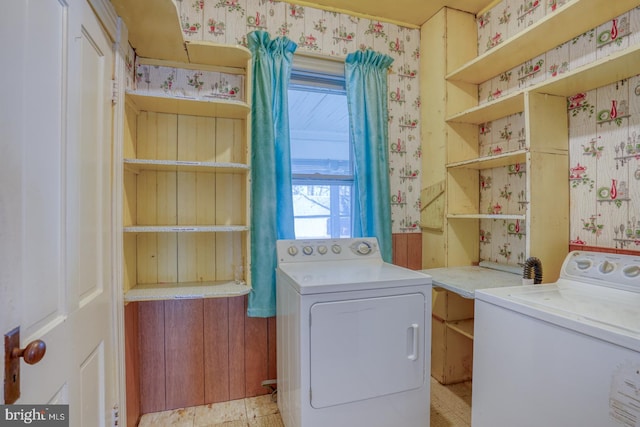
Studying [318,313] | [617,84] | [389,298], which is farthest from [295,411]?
[617,84]

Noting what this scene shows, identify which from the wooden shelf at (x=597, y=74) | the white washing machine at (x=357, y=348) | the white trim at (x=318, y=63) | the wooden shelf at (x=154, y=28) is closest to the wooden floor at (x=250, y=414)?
the white washing machine at (x=357, y=348)

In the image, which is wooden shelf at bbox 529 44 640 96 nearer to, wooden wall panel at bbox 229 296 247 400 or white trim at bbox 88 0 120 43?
white trim at bbox 88 0 120 43

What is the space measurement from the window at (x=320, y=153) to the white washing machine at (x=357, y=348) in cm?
74

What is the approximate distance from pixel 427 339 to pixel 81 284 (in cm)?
153

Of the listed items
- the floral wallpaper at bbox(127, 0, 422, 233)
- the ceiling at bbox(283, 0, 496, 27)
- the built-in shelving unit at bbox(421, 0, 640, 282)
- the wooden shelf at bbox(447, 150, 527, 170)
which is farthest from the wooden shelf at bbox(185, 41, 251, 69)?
the wooden shelf at bbox(447, 150, 527, 170)

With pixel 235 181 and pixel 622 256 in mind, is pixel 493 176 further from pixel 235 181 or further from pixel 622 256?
pixel 235 181

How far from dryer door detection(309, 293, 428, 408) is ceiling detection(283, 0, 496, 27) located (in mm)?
2057

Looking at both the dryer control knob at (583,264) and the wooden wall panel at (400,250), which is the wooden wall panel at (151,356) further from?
the dryer control knob at (583,264)

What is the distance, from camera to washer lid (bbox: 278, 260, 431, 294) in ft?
4.76

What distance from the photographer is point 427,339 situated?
160 cm

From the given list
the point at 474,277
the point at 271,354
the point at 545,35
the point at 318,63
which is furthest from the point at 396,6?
the point at 271,354

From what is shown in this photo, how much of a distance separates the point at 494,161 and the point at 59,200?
2.22m

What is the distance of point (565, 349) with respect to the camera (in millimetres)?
1090

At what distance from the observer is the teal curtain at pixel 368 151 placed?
2258mm
